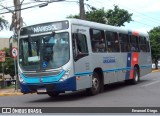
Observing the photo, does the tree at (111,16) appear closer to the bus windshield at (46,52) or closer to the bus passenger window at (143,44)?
the bus passenger window at (143,44)

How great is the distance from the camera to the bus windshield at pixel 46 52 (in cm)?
1583

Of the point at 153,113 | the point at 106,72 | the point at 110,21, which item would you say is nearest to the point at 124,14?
the point at 110,21

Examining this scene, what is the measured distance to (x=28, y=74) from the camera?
53.6ft

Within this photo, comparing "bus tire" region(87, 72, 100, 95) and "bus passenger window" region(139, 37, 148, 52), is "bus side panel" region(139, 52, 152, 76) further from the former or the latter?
"bus tire" region(87, 72, 100, 95)

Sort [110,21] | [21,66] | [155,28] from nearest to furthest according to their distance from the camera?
[21,66]
[110,21]
[155,28]

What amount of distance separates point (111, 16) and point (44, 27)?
101 feet

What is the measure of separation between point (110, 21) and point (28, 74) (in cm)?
3034

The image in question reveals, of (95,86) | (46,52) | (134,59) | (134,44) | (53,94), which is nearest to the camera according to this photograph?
(46,52)

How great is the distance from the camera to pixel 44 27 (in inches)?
653

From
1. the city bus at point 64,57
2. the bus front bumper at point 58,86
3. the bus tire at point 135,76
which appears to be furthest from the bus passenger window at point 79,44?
the bus tire at point 135,76

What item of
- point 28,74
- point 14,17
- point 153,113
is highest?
point 14,17

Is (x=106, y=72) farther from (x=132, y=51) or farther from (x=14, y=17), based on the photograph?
(x=14, y=17)

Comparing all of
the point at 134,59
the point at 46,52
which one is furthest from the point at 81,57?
the point at 134,59

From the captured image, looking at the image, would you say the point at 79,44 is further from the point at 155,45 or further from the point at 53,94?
the point at 155,45
